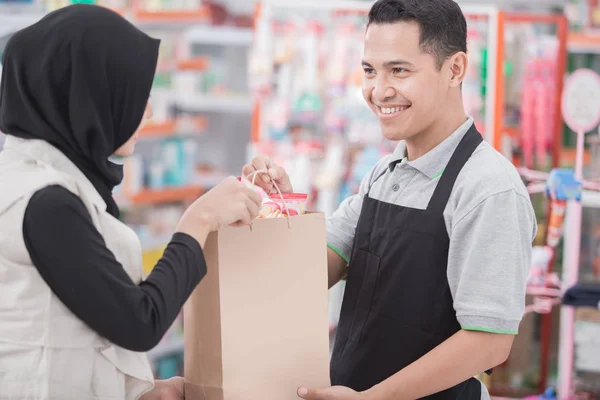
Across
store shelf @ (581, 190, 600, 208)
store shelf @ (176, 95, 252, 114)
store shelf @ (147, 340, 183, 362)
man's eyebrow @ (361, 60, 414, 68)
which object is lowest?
store shelf @ (147, 340, 183, 362)

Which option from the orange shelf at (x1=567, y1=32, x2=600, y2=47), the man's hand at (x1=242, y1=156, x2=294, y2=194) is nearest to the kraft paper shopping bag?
the man's hand at (x1=242, y1=156, x2=294, y2=194)

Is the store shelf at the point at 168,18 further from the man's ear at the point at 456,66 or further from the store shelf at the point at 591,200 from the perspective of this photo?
the man's ear at the point at 456,66

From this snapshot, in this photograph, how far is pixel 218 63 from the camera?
6.58 m

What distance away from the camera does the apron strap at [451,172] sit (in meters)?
1.77

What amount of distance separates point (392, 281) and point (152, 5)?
11.5 feet

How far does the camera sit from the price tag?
3762mm

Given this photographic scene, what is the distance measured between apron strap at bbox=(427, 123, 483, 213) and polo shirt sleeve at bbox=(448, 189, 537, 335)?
0.32ft

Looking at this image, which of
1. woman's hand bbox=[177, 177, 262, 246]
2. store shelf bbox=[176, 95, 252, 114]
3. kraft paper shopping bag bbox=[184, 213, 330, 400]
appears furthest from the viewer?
store shelf bbox=[176, 95, 252, 114]

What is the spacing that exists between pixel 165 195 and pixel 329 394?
330 cm

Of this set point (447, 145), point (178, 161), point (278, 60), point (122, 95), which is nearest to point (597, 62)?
point (278, 60)

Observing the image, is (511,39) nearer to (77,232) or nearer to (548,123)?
(548,123)

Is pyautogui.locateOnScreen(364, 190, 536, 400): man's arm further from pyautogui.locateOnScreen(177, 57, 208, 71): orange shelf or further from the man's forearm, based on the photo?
pyautogui.locateOnScreen(177, 57, 208, 71): orange shelf

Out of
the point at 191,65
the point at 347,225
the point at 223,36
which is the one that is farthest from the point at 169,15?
the point at 347,225

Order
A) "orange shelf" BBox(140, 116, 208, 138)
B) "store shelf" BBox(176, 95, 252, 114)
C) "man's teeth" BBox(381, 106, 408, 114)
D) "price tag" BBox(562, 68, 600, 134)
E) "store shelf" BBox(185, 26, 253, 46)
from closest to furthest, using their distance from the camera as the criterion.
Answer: "man's teeth" BBox(381, 106, 408, 114)
"price tag" BBox(562, 68, 600, 134)
"orange shelf" BBox(140, 116, 208, 138)
"store shelf" BBox(176, 95, 252, 114)
"store shelf" BBox(185, 26, 253, 46)
